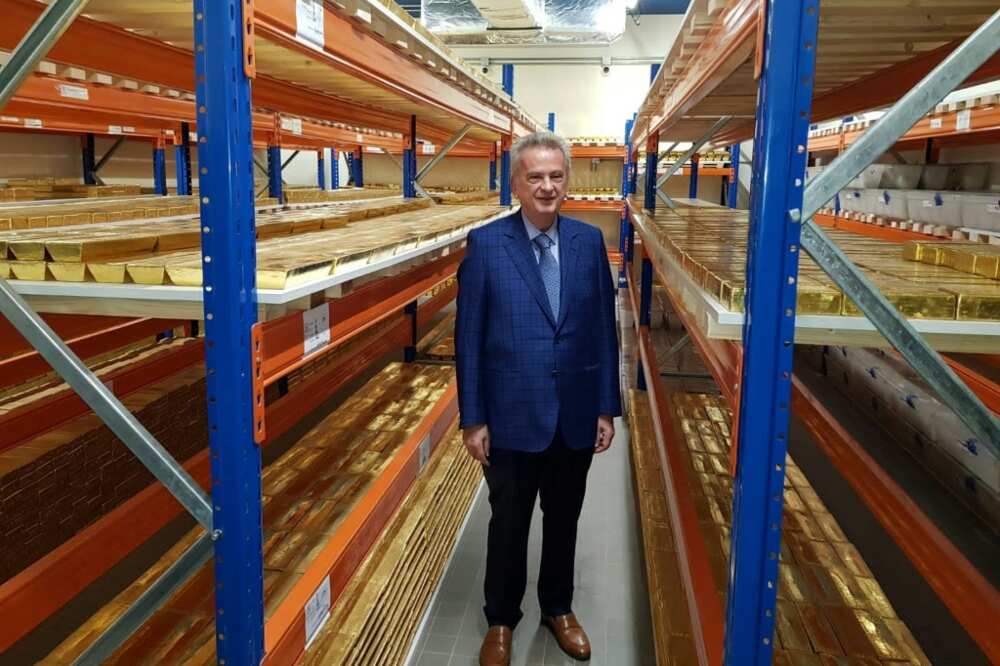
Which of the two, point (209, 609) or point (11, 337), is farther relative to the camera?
point (209, 609)

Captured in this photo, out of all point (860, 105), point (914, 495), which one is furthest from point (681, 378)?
point (860, 105)

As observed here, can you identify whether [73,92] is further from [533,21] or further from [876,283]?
[533,21]

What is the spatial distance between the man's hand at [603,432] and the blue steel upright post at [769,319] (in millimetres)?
1017

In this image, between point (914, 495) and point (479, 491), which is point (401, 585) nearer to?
point (479, 491)

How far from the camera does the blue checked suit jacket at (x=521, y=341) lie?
2570 millimetres

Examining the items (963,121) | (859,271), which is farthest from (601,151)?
(859,271)

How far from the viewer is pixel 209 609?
228cm

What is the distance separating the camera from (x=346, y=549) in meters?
2.39

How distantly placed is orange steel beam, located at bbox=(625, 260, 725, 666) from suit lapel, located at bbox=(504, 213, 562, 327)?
0.97 meters

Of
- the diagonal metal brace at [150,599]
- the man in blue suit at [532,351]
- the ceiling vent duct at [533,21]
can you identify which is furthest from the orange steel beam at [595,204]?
the diagonal metal brace at [150,599]

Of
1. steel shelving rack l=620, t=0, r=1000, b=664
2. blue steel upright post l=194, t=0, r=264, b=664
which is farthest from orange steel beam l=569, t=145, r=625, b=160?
blue steel upright post l=194, t=0, r=264, b=664

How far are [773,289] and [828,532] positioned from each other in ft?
6.23

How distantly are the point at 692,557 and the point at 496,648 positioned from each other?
84cm

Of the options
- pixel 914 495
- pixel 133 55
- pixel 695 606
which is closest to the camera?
pixel 695 606
